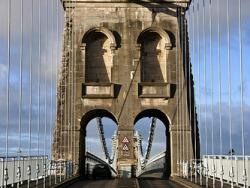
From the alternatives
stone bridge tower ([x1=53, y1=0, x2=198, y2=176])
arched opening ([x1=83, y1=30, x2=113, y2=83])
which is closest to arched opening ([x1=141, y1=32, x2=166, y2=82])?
stone bridge tower ([x1=53, y1=0, x2=198, y2=176])

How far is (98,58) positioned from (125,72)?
8.52 feet

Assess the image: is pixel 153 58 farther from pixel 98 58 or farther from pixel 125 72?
pixel 98 58

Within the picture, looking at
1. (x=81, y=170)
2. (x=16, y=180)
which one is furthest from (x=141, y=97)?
(x=16, y=180)

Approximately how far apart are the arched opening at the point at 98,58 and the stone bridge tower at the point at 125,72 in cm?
7

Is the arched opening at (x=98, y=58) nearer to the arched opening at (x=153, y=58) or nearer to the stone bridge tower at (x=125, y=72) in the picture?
the stone bridge tower at (x=125, y=72)

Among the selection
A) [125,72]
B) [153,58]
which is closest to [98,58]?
[125,72]

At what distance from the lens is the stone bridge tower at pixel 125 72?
127ft

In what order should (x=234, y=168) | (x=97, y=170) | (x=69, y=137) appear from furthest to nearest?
1. (x=97, y=170)
2. (x=69, y=137)
3. (x=234, y=168)

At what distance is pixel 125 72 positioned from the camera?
3919 centimetres

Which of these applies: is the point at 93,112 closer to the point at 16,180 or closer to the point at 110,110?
the point at 110,110

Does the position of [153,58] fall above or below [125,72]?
above

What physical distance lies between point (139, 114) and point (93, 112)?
3.25 metres

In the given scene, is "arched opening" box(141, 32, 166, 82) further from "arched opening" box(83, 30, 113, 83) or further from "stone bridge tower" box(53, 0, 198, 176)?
"arched opening" box(83, 30, 113, 83)

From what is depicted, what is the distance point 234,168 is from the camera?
19.1 metres
